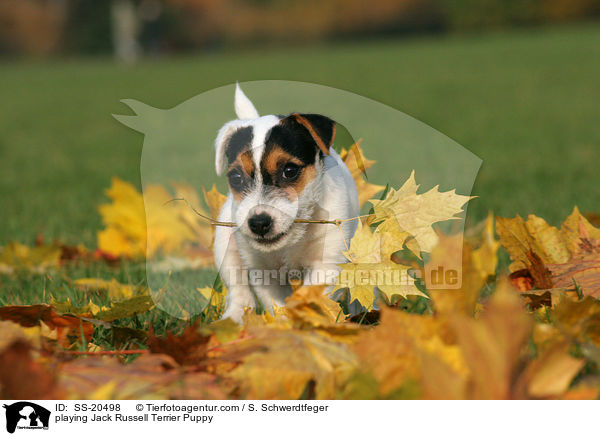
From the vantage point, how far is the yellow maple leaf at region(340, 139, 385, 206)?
1.82 meters

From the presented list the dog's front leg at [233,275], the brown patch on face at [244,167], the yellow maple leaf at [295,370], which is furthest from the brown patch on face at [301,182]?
the yellow maple leaf at [295,370]

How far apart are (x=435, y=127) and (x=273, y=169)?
5.77 feet

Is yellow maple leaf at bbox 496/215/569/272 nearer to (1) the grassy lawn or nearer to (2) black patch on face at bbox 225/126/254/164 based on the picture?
(1) the grassy lawn

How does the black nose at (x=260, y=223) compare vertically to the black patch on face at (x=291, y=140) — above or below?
below

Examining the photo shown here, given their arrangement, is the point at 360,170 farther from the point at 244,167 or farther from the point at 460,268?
the point at 460,268

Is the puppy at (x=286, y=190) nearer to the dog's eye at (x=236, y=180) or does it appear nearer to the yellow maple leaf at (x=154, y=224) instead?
the dog's eye at (x=236, y=180)

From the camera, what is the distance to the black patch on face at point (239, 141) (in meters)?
1.71

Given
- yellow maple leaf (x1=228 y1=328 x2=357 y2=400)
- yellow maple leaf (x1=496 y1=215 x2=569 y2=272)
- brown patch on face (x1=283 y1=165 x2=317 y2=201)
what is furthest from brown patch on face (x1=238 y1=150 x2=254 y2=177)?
yellow maple leaf (x1=496 y1=215 x2=569 y2=272)

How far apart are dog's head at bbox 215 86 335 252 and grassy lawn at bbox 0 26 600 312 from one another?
14 cm

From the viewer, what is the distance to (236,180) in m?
1.73

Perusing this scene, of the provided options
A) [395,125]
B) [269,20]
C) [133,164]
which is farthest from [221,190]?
[269,20]

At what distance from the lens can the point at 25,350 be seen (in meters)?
1.14

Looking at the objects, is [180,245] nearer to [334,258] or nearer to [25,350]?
[334,258]
